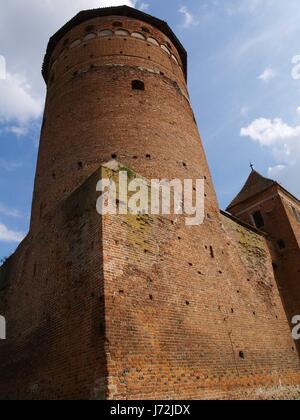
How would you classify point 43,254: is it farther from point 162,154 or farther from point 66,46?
point 66,46

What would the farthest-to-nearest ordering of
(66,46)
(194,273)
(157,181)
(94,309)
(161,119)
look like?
(66,46) < (161,119) < (157,181) < (194,273) < (94,309)

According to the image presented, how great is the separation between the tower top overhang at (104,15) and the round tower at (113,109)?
1.6 inches

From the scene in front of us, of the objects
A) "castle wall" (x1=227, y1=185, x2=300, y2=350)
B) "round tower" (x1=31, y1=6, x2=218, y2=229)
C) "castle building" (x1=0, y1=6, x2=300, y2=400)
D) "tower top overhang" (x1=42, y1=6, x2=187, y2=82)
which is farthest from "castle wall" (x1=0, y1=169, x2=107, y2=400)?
"castle wall" (x1=227, y1=185, x2=300, y2=350)

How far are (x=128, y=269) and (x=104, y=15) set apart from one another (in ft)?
38.8

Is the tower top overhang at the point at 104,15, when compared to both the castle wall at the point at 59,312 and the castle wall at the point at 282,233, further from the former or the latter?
the castle wall at the point at 59,312

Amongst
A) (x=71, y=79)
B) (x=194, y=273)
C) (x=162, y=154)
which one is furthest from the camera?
(x=71, y=79)

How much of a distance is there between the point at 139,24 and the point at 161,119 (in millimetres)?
5675

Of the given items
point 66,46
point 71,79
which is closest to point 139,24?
point 66,46

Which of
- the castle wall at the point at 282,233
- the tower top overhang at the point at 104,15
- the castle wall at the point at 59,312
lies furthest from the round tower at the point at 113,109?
the castle wall at the point at 282,233

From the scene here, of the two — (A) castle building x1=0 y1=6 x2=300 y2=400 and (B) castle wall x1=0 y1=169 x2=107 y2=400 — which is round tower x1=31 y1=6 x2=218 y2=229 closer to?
(A) castle building x1=0 y1=6 x2=300 y2=400

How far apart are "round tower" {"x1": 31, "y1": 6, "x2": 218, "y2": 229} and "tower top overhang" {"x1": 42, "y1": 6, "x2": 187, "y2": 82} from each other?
0.04m

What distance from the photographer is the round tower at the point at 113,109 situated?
9.88m
